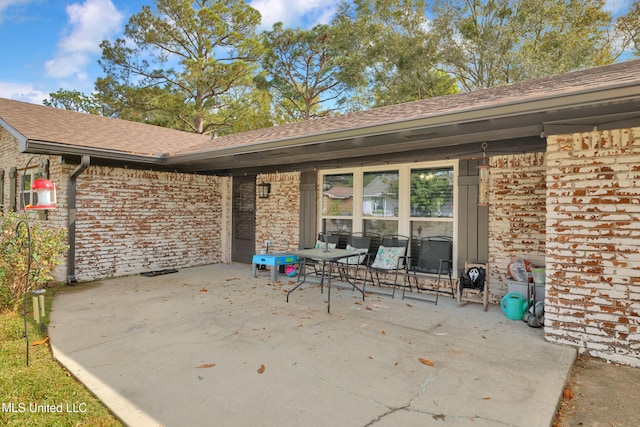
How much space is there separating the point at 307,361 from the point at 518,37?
14133 mm

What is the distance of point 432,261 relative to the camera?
523 cm

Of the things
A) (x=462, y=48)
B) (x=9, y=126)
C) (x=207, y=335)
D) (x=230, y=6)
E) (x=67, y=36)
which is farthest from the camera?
(x=230, y=6)

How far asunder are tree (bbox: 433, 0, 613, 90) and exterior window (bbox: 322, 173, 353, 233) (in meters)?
9.15

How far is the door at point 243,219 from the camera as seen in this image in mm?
8125

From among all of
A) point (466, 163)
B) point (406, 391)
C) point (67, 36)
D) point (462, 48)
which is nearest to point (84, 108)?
point (67, 36)

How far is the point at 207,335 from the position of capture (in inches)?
142

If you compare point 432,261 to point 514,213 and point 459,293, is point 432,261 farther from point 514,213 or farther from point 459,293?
point 514,213

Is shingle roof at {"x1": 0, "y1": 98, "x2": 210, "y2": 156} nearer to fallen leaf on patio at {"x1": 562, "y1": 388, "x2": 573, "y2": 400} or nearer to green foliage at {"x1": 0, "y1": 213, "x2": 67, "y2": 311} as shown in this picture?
green foliage at {"x1": 0, "y1": 213, "x2": 67, "y2": 311}

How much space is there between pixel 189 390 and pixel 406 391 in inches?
61.2

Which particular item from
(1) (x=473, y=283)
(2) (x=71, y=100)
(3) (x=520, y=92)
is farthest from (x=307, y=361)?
(2) (x=71, y=100)

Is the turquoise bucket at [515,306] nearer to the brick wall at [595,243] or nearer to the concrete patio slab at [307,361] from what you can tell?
the concrete patio slab at [307,361]

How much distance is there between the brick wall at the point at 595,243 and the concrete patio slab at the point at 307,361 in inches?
13.9

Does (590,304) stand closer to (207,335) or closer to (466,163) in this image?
(466,163)

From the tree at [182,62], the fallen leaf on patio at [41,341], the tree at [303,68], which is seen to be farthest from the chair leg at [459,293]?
the tree at [182,62]
